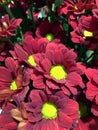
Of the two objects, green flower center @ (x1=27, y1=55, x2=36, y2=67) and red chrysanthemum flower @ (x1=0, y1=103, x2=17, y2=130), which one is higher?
green flower center @ (x1=27, y1=55, x2=36, y2=67)

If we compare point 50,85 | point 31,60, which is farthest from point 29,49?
point 50,85

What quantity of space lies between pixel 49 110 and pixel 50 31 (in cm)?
22

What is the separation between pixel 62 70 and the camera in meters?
0.67

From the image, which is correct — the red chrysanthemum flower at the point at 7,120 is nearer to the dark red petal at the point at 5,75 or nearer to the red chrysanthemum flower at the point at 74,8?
the dark red petal at the point at 5,75

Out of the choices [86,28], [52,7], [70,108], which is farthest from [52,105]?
[52,7]

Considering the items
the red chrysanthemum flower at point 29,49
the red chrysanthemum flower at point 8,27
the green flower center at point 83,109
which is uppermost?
the red chrysanthemum flower at point 8,27

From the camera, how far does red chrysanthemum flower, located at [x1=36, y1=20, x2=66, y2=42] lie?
80cm

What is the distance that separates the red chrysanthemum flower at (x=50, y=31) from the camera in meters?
0.80

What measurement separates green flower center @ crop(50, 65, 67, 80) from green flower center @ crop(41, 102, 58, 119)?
46 millimetres

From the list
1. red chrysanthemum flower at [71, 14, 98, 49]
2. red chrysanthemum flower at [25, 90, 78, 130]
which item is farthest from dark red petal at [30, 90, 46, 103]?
red chrysanthemum flower at [71, 14, 98, 49]

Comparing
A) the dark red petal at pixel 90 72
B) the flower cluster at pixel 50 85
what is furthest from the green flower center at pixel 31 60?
the dark red petal at pixel 90 72

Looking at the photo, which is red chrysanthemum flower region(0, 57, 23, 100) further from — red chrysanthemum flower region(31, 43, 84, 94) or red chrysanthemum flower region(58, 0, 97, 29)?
red chrysanthemum flower region(58, 0, 97, 29)

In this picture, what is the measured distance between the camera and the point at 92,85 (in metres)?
0.63

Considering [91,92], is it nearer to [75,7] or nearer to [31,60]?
[31,60]
